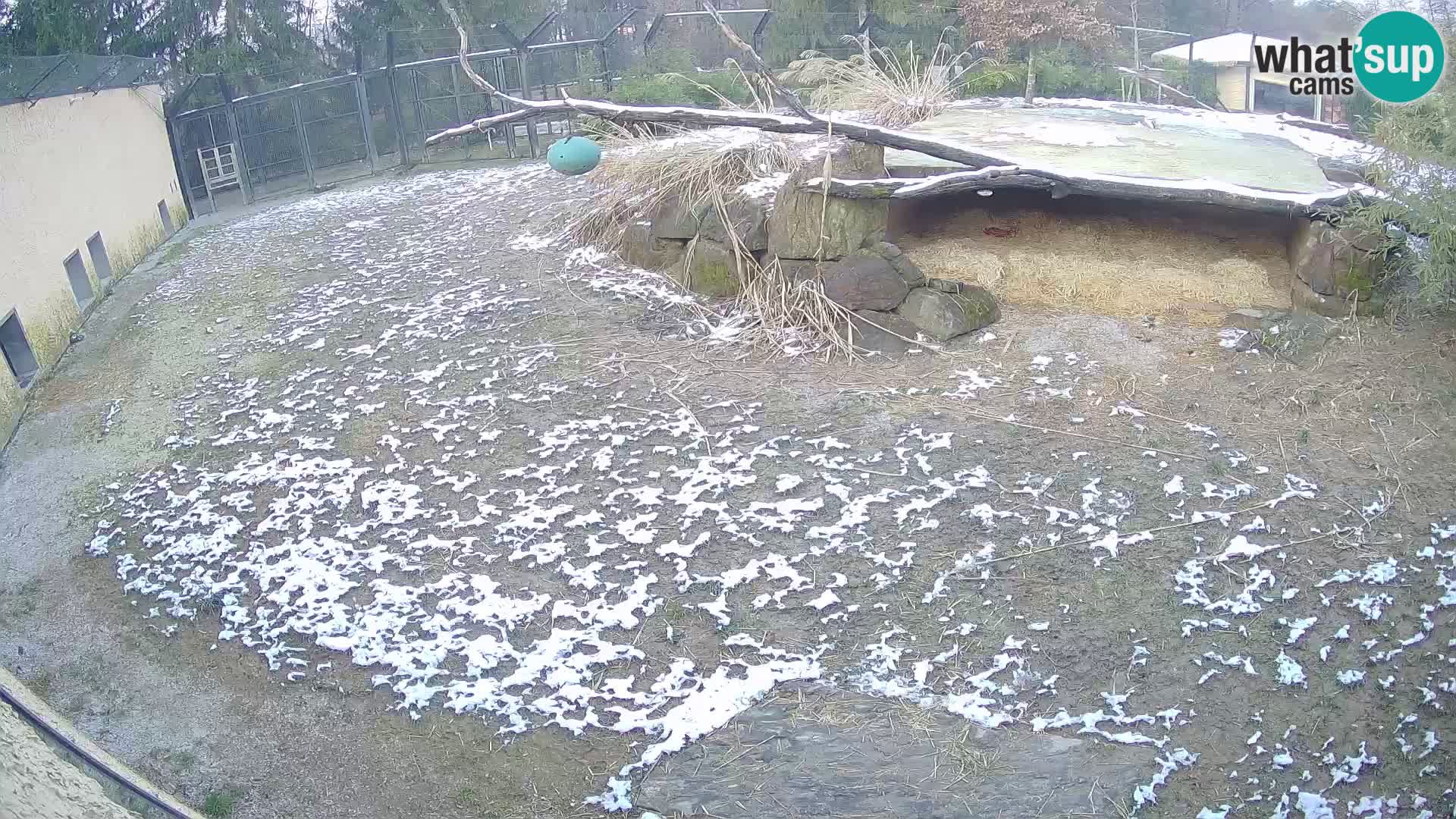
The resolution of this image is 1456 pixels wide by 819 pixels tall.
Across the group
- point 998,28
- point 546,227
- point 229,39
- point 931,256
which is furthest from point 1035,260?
point 229,39

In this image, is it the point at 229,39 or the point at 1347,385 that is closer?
the point at 1347,385

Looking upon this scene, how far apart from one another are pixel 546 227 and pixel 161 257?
12.2 ft

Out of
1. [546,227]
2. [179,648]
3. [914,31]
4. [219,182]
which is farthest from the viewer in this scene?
[914,31]

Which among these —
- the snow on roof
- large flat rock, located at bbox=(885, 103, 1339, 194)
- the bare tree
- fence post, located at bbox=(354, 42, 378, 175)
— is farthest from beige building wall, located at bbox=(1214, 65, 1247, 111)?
fence post, located at bbox=(354, 42, 378, 175)

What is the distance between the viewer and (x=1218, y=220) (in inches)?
232

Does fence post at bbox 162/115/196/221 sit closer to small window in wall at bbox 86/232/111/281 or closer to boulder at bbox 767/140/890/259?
small window in wall at bbox 86/232/111/281

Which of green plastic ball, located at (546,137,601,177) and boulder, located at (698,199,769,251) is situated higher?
green plastic ball, located at (546,137,601,177)

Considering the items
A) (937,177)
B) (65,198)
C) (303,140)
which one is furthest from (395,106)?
(937,177)

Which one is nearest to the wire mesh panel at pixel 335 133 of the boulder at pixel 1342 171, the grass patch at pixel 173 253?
the grass patch at pixel 173 253

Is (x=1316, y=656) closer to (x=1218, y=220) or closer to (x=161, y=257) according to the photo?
(x=1218, y=220)

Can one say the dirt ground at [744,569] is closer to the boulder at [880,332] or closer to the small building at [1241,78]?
the boulder at [880,332]

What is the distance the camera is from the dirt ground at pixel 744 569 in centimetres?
313

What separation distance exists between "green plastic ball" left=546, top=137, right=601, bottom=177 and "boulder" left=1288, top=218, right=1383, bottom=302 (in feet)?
12.8

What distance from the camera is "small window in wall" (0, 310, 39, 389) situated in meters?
5.76
